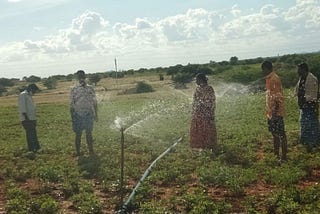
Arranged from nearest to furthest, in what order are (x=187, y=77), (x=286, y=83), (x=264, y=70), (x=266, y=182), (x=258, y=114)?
(x=266, y=182) < (x=264, y=70) < (x=258, y=114) < (x=286, y=83) < (x=187, y=77)

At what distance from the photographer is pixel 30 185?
10008mm

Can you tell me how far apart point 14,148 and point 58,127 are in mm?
6939

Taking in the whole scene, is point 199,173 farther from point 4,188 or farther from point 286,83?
point 286,83

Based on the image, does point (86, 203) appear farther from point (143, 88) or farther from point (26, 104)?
point (143, 88)

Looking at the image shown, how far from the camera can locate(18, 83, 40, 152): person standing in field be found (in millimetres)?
13656

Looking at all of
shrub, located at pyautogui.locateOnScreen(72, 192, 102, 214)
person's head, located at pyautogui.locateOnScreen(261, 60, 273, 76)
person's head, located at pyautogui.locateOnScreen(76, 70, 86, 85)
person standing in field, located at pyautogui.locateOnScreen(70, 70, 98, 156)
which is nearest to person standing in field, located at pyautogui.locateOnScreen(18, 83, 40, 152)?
person standing in field, located at pyautogui.locateOnScreen(70, 70, 98, 156)

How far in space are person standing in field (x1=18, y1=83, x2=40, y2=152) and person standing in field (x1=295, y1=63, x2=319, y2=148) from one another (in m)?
7.23

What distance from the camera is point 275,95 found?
1069cm

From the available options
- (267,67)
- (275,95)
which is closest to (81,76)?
(267,67)

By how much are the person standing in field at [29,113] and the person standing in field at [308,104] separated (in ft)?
23.7

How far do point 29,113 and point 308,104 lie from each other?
24.9 feet

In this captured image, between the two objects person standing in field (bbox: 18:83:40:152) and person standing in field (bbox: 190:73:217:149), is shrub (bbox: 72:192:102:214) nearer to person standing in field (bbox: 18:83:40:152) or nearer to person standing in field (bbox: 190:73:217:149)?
person standing in field (bbox: 190:73:217:149)

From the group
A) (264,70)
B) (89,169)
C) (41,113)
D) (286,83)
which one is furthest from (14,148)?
(286,83)

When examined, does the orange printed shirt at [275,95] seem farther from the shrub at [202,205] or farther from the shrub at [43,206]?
the shrub at [43,206]
